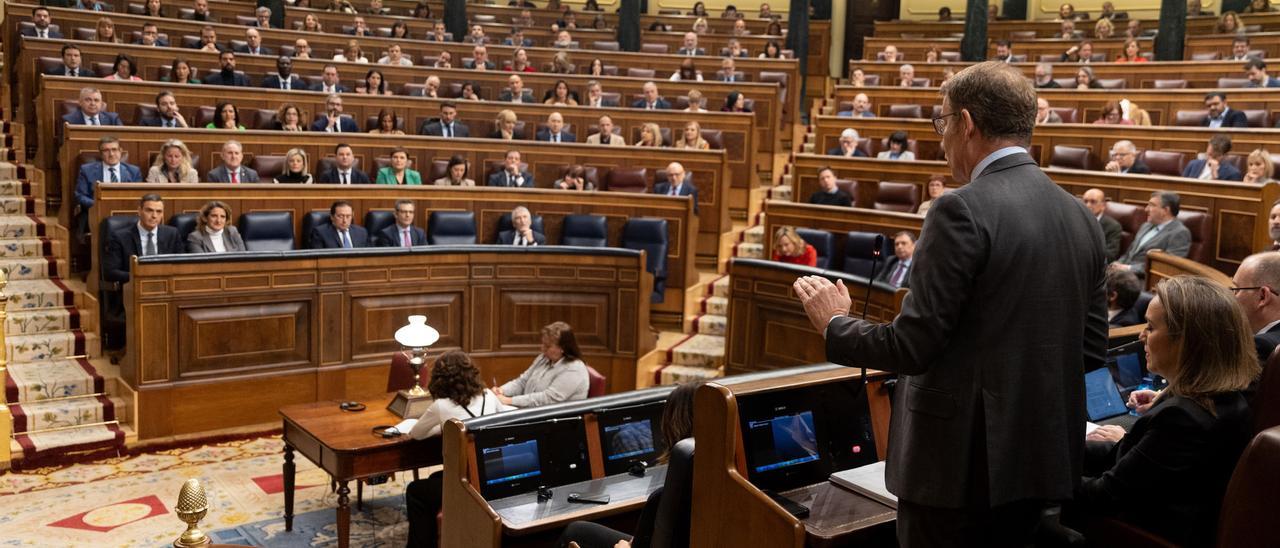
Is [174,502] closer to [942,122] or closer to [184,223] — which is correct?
[184,223]

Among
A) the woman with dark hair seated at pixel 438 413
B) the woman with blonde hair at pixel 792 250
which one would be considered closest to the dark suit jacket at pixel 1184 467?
the woman with dark hair seated at pixel 438 413

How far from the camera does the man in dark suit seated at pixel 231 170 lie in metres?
6.04

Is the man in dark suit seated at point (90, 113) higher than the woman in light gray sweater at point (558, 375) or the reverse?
higher

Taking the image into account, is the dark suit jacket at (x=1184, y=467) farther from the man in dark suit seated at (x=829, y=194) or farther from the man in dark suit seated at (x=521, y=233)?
the man in dark suit seated at (x=829, y=194)

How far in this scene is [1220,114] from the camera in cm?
726

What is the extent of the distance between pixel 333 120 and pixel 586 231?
208 cm

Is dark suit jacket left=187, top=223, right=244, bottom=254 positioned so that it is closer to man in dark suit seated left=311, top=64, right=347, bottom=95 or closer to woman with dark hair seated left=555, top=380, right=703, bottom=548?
man in dark suit seated left=311, top=64, right=347, bottom=95

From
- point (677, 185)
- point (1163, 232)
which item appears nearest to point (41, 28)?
point (677, 185)

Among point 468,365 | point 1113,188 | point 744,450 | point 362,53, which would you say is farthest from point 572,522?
point 362,53

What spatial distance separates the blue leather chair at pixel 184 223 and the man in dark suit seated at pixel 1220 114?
6.34 metres

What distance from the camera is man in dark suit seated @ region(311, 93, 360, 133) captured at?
726cm

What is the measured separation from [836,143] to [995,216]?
7.09m

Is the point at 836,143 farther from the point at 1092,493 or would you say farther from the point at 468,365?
the point at 1092,493

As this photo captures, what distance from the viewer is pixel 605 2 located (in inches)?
581
